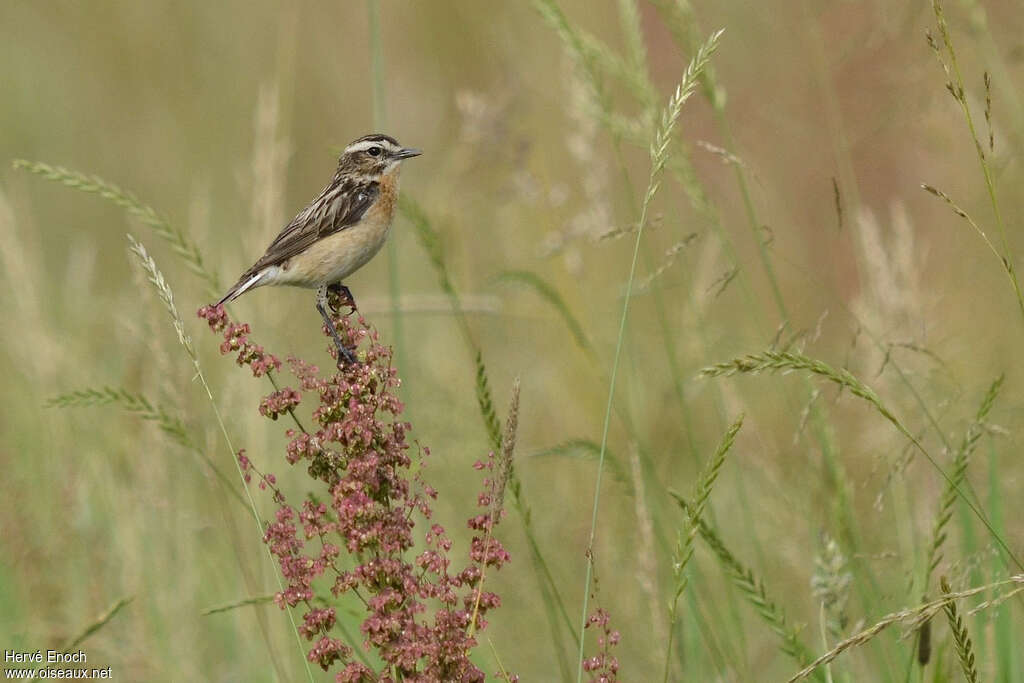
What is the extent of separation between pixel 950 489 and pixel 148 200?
899 cm

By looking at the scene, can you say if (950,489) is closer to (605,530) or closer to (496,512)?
(496,512)

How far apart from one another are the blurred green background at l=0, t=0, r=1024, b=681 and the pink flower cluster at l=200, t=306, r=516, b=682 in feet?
1.75

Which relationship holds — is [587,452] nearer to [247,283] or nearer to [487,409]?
[487,409]

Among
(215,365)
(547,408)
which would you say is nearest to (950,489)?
(547,408)

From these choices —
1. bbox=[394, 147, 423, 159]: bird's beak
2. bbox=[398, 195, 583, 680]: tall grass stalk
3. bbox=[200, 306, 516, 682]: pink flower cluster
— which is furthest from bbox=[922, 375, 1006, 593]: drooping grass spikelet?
bbox=[394, 147, 423, 159]: bird's beak

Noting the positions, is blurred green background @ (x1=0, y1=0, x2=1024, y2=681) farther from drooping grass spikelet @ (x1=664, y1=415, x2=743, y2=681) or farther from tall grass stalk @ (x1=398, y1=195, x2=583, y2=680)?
drooping grass spikelet @ (x1=664, y1=415, x2=743, y2=681)

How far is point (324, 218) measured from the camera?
5078 millimetres

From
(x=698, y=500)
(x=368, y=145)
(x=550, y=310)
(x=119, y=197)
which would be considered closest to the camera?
(x=698, y=500)

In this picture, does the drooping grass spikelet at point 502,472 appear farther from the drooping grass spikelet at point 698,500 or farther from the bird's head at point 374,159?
the bird's head at point 374,159

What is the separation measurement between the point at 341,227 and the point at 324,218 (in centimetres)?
11

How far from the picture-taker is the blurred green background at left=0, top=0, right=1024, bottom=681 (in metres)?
4.32

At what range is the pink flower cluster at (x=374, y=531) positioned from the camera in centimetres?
277

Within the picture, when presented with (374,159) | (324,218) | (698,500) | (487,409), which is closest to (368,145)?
(374,159)

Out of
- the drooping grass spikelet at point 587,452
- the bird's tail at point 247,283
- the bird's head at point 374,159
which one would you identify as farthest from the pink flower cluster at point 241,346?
the bird's head at point 374,159
